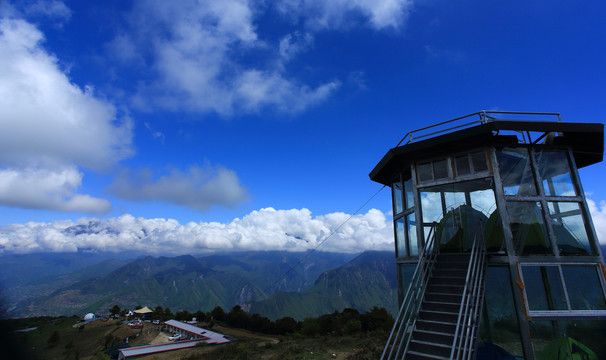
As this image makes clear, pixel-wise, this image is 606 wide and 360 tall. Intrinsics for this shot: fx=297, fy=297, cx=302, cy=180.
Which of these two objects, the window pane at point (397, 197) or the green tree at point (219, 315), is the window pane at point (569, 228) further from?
the green tree at point (219, 315)

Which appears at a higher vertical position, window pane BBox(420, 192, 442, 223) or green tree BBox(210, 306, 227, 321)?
window pane BBox(420, 192, 442, 223)

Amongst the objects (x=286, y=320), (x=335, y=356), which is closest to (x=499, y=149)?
(x=335, y=356)

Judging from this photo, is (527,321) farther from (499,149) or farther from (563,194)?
(499,149)

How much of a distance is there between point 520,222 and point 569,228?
Result: 6.19ft

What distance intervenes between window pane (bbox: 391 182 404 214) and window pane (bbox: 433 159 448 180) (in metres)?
2.23

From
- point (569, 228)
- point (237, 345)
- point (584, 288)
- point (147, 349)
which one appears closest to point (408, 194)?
point (569, 228)

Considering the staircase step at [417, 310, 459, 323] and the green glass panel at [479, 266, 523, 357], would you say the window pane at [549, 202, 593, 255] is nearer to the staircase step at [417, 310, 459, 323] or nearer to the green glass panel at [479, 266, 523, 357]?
the green glass panel at [479, 266, 523, 357]

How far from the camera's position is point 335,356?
16188mm

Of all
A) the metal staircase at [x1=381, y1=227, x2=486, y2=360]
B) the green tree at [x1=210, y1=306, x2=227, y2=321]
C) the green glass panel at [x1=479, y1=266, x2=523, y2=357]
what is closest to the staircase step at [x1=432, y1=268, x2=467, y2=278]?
the metal staircase at [x1=381, y1=227, x2=486, y2=360]

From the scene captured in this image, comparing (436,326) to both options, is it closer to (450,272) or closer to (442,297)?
(442,297)

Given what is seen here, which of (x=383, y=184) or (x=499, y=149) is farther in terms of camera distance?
(x=383, y=184)

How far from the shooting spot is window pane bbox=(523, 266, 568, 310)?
33.2 ft

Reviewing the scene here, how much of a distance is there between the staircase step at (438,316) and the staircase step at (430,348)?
101 cm

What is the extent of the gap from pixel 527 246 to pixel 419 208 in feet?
13.0
